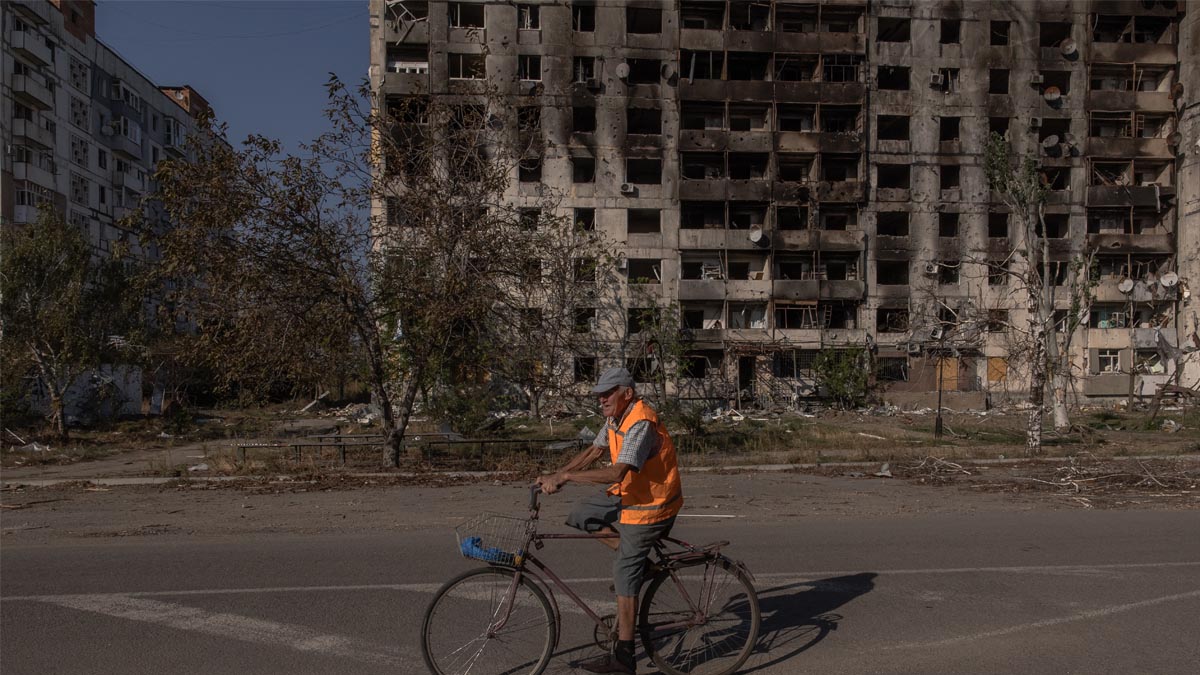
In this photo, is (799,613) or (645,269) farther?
(645,269)

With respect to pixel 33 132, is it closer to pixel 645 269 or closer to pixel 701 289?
pixel 645 269

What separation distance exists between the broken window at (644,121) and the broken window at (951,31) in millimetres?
17337

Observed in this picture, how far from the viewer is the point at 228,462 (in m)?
16.8

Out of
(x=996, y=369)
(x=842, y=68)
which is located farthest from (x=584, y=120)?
(x=996, y=369)

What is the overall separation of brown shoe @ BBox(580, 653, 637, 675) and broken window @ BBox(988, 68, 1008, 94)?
53.7 meters

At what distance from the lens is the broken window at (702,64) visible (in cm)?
4991

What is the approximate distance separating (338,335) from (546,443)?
553cm

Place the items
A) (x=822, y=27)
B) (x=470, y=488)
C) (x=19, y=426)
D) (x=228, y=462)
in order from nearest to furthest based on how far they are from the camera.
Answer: (x=470, y=488)
(x=228, y=462)
(x=19, y=426)
(x=822, y=27)

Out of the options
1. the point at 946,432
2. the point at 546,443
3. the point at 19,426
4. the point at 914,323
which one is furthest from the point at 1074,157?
the point at 19,426

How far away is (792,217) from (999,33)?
642 inches

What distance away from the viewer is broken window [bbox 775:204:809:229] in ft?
165

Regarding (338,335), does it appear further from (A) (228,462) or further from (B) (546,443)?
(B) (546,443)

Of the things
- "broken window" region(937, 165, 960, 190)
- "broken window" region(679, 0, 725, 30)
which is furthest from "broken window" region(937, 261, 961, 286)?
"broken window" region(679, 0, 725, 30)

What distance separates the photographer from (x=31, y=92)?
44938 millimetres
